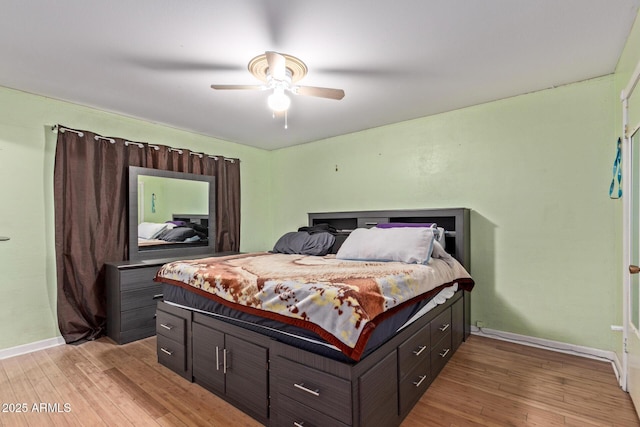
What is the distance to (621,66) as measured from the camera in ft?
7.59

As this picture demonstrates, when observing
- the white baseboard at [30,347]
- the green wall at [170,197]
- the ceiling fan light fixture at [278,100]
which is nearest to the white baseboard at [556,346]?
the ceiling fan light fixture at [278,100]

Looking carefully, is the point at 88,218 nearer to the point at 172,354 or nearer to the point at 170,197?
the point at 170,197

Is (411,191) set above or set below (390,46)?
below

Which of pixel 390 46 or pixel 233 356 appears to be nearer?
pixel 233 356

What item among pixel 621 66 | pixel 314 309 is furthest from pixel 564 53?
pixel 314 309

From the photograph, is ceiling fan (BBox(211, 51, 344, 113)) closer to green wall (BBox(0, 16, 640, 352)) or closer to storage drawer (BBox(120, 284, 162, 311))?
green wall (BBox(0, 16, 640, 352))

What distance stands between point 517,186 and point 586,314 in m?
1.23

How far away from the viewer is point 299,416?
1637 millimetres

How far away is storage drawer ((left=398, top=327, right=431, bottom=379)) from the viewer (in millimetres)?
1846

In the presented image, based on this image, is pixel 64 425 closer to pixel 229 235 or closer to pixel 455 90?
pixel 229 235

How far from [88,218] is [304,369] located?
2877mm

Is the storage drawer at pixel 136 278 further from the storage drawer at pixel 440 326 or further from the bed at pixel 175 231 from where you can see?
the storage drawer at pixel 440 326

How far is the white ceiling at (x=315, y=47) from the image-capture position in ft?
5.78

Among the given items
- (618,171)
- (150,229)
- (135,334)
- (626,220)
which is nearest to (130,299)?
(135,334)
